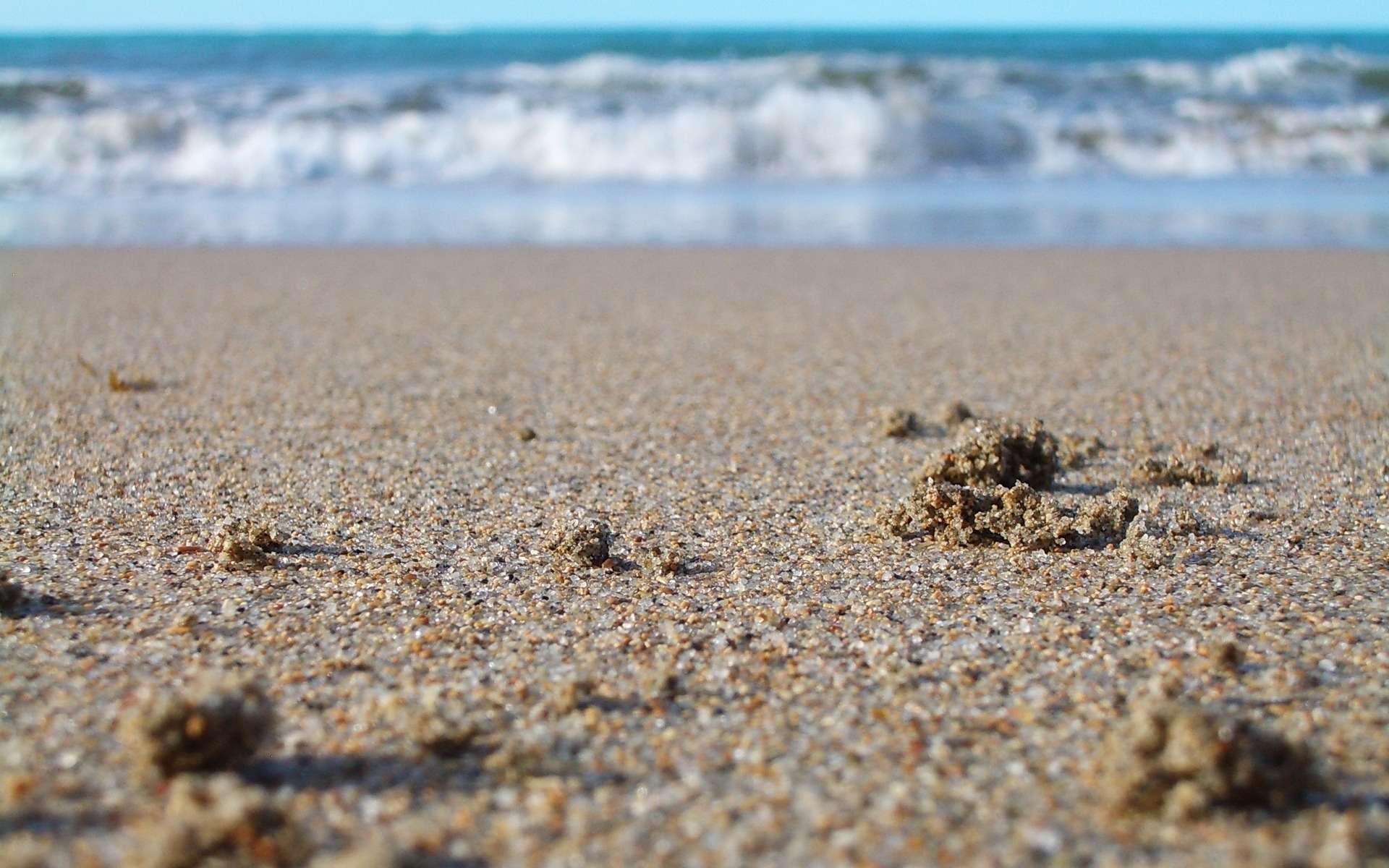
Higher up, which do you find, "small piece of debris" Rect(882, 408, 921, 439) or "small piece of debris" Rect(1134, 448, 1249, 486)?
"small piece of debris" Rect(882, 408, 921, 439)

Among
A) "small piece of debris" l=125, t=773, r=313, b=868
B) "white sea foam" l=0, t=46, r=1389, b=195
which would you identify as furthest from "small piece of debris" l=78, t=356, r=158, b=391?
"white sea foam" l=0, t=46, r=1389, b=195

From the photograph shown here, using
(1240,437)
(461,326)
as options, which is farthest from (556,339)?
(1240,437)

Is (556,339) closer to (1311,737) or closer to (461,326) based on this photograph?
(461,326)

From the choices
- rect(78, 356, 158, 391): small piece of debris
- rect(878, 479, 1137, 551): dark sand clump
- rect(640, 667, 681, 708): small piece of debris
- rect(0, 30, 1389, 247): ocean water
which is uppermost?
rect(0, 30, 1389, 247): ocean water

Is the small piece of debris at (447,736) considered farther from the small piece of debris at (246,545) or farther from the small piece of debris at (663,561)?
the small piece of debris at (246,545)

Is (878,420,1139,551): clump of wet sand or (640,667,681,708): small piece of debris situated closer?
(640,667,681,708): small piece of debris

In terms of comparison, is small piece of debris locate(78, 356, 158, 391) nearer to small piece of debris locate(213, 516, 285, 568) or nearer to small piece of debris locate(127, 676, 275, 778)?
small piece of debris locate(213, 516, 285, 568)

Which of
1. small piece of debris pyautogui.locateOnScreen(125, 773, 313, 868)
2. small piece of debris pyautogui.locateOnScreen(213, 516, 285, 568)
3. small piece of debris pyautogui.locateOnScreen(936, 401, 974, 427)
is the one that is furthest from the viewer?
small piece of debris pyautogui.locateOnScreen(936, 401, 974, 427)
